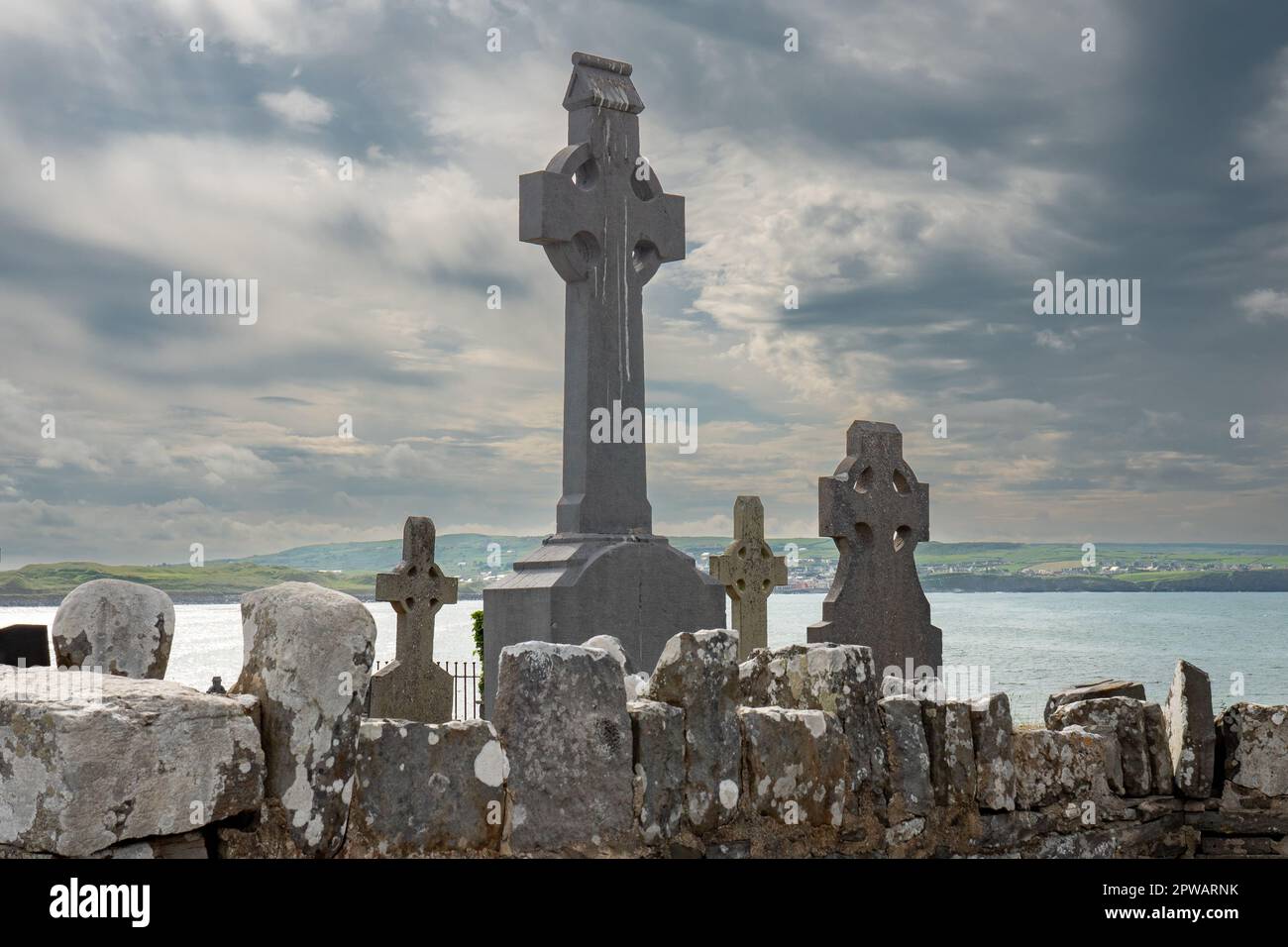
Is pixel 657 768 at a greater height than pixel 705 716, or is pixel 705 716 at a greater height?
pixel 705 716

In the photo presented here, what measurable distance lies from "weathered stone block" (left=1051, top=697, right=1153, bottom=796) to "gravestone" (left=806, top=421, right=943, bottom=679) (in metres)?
2.94

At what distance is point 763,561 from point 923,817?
32.1 ft

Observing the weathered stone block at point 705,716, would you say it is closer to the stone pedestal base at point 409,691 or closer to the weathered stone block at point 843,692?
the weathered stone block at point 843,692

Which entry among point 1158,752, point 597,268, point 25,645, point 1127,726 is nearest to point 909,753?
point 1127,726

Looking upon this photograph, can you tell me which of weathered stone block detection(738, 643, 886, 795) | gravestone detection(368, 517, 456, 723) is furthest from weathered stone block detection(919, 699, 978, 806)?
gravestone detection(368, 517, 456, 723)

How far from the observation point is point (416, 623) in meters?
15.2

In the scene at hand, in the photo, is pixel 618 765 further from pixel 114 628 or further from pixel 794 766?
pixel 114 628

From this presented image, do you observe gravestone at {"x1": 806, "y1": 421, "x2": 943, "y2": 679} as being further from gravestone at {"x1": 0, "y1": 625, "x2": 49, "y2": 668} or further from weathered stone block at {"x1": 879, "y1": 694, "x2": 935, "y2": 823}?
gravestone at {"x1": 0, "y1": 625, "x2": 49, "y2": 668}

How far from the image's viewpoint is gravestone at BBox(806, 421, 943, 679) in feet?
29.2

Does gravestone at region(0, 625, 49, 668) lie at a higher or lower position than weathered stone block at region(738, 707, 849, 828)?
higher

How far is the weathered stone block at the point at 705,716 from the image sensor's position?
4547 millimetres

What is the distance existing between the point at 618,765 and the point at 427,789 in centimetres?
64

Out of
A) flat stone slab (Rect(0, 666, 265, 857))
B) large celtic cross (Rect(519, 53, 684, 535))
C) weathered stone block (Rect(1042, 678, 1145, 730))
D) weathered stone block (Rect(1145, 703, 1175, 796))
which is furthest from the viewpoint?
large celtic cross (Rect(519, 53, 684, 535))
